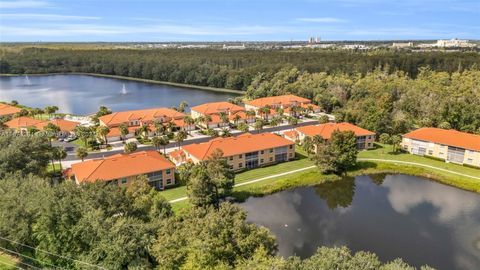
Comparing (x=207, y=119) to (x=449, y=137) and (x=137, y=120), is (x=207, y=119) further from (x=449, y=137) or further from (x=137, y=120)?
(x=449, y=137)

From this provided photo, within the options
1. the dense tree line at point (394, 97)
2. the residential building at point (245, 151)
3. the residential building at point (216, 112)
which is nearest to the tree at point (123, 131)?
the residential building at point (245, 151)

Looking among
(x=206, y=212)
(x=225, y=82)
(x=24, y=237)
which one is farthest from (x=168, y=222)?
(x=225, y=82)

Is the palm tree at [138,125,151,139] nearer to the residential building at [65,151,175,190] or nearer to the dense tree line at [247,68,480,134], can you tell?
the residential building at [65,151,175,190]

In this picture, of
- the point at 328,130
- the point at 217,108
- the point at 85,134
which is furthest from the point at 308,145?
the point at 85,134

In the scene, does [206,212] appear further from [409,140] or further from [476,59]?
[476,59]

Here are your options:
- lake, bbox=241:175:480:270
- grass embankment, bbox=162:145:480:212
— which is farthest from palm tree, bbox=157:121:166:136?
lake, bbox=241:175:480:270

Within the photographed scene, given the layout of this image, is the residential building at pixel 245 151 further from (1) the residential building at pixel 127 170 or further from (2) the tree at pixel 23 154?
(2) the tree at pixel 23 154
